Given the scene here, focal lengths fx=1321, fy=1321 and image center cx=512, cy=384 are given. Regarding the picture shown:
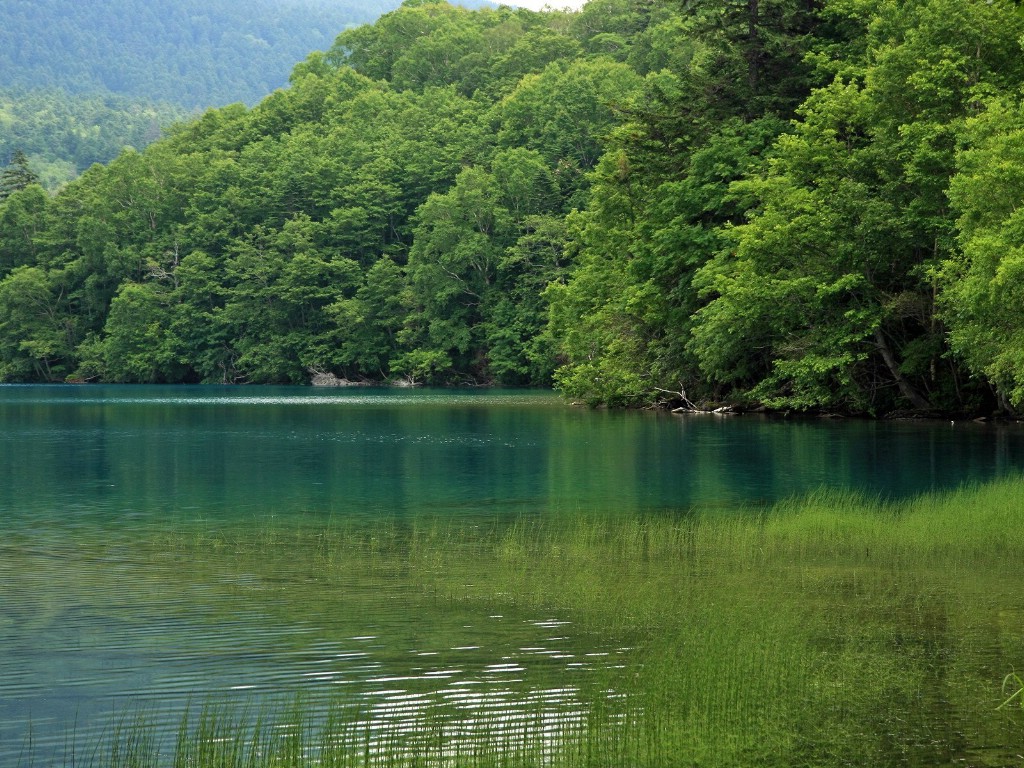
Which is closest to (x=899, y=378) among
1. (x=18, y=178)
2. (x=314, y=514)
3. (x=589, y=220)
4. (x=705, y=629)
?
(x=589, y=220)

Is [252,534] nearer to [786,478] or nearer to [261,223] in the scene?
[786,478]

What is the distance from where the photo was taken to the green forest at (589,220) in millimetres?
43000

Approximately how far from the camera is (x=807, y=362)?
150 ft

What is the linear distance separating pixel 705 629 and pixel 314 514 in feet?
36.8

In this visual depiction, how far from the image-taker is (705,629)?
12.7m

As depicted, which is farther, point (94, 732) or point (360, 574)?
point (360, 574)

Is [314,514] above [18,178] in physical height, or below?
below

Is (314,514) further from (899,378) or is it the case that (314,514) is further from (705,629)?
(899,378)

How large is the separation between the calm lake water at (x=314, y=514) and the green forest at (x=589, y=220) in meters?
3.87

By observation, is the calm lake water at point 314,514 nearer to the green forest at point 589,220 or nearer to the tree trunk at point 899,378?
the tree trunk at point 899,378

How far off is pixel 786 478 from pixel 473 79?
11728cm

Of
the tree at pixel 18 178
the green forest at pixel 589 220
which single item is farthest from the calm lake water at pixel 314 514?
the tree at pixel 18 178

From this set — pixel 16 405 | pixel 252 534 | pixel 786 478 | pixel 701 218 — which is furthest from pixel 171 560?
pixel 16 405

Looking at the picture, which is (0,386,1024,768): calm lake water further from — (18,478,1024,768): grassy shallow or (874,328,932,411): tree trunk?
(874,328,932,411): tree trunk
